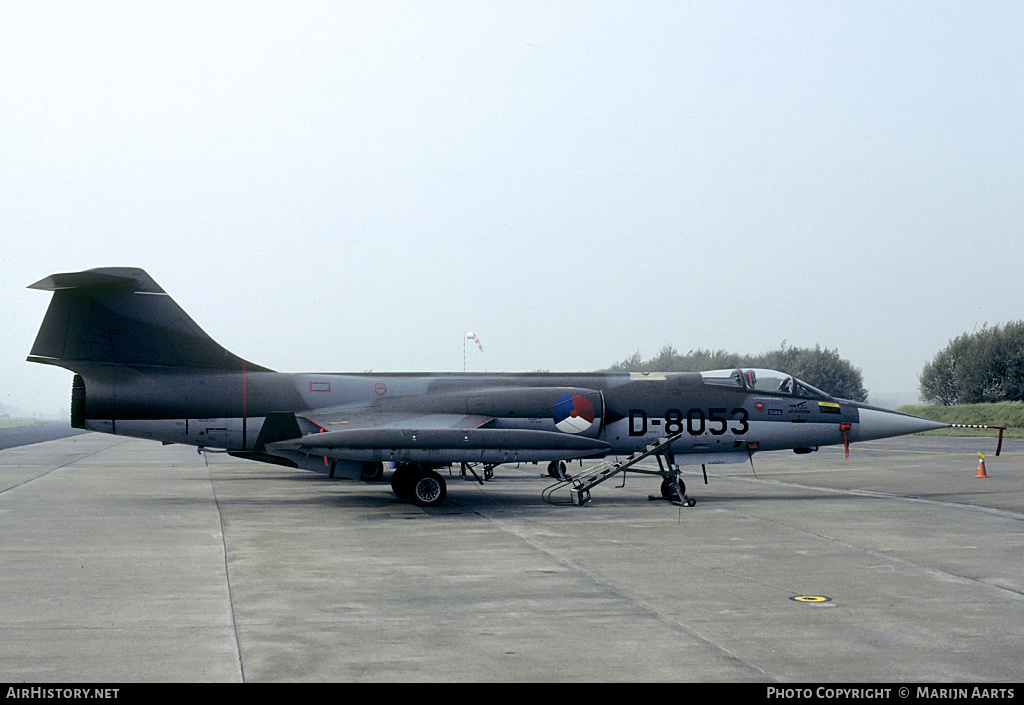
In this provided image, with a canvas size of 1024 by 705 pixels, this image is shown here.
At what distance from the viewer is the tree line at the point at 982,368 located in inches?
3049

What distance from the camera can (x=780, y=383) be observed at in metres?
20.2

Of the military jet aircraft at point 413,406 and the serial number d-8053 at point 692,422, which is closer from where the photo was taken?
the military jet aircraft at point 413,406

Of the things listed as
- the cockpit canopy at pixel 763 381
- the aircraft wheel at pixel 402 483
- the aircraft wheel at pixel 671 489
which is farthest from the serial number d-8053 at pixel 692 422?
the aircraft wheel at pixel 402 483

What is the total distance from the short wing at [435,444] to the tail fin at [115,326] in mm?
3674

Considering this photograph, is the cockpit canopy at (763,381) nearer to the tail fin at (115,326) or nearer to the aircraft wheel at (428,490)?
the aircraft wheel at (428,490)

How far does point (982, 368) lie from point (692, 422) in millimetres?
70906

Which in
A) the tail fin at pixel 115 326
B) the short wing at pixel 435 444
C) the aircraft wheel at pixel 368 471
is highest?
the tail fin at pixel 115 326

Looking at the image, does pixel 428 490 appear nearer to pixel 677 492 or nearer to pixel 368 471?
pixel 368 471

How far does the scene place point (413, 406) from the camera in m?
19.7

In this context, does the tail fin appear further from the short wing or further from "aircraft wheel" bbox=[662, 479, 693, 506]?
"aircraft wheel" bbox=[662, 479, 693, 506]

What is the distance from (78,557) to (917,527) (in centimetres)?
1261

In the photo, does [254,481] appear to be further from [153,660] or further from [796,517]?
[153,660]

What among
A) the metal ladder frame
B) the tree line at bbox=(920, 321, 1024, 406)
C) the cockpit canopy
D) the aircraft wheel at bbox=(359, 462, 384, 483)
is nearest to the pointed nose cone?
the cockpit canopy

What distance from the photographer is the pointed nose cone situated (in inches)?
792
